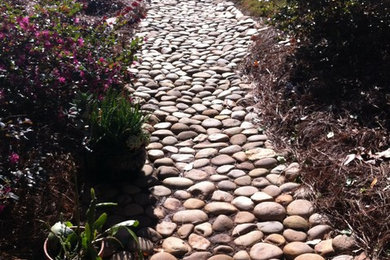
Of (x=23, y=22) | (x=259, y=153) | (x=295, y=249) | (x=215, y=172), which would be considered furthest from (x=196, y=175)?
(x=23, y=22)

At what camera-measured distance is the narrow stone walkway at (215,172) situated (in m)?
3.47

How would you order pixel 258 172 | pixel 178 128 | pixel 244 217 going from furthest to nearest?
pixel 178 128, pixel 258 172, pixel 244 217

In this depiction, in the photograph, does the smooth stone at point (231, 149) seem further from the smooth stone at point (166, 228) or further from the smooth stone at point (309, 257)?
the smooth stone at point (309, 257)

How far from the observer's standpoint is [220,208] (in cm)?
383

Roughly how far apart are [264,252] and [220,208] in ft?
1.92

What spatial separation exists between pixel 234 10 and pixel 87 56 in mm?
4806

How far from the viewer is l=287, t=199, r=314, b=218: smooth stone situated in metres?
3.70

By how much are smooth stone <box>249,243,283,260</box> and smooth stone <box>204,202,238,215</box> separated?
44 centimetres

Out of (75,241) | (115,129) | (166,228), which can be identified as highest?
(115,129)

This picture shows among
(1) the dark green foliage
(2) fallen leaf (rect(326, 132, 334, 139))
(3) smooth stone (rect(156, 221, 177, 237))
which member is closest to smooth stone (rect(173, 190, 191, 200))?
(3) smooth stone (rect(156, 221, 177, 237))

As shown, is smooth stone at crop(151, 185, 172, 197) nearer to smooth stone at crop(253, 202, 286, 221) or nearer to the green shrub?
smooth stone at crop(253, 202, 286, 221)

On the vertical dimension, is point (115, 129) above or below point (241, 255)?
above

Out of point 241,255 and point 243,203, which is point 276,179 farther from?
point 241,255

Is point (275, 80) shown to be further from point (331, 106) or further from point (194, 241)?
point (194, 241)
